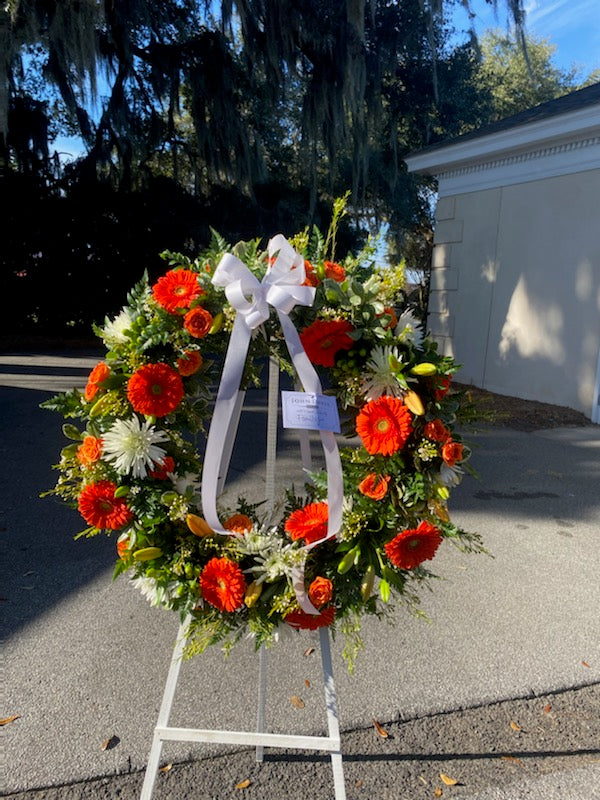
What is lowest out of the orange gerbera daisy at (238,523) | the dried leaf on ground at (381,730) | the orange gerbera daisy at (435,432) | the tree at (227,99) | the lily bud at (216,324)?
the dried leaf on ground at (381,730)

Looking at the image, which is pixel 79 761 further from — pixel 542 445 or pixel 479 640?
pixel 542 445

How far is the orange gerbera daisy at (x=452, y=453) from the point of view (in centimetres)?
180

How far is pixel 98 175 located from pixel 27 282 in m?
2.82

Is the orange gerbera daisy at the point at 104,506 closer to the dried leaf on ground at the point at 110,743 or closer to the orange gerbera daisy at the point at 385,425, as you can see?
the orange gerbera daisy at the point at 385,425

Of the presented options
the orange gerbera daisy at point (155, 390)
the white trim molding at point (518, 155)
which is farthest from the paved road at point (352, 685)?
the white trim molding at point (518, 155)

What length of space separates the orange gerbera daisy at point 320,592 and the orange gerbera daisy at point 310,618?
8 centimetres

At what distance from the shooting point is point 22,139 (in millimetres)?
13867

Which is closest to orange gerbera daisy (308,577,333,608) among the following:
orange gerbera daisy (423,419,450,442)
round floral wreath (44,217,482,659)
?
round floral wreath (44,217,482,659)

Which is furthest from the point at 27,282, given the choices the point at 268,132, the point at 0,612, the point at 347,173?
the point at 0,612

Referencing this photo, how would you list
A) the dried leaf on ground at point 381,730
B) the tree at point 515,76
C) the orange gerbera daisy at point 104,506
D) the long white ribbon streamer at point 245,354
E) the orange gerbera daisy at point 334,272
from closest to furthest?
the long white ribbon streamer at point 245,354 < the orange gerbera daisy at point 104,506 < the orange gerbera daisy at point 334,272 < the dried leaf on ground at point 381,730 < the tree at point 515,76

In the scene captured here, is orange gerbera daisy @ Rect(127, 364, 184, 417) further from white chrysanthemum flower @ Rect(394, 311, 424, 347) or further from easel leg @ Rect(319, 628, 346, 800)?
easel leg @ Rect(319, 628, 346, 800)

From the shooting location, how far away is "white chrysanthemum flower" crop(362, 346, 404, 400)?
1848mm

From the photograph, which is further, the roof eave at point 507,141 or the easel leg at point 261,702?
the roof eave at point 507,141

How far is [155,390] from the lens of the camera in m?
1.85
